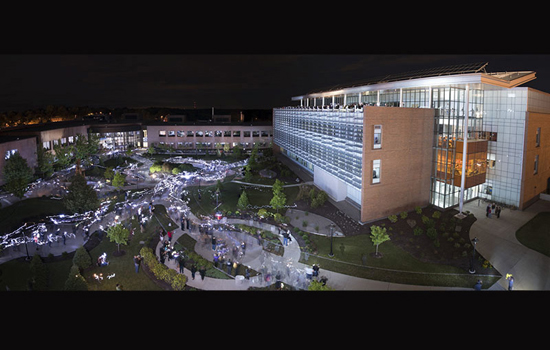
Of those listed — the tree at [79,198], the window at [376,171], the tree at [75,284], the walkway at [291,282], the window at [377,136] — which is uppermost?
the window at [377,136]

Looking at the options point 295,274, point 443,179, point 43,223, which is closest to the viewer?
point 295,274

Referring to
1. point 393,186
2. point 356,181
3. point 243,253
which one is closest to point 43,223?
point 243,253

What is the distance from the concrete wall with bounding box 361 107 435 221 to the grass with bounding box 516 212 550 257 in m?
7.66

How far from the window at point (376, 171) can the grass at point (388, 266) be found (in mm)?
5308

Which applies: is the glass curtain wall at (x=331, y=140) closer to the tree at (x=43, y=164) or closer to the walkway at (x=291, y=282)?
the walkway at (x=291, y=282)

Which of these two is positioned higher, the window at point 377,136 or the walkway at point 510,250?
the window at point 377,136

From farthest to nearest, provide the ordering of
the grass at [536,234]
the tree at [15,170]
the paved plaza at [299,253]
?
the tree at [15,170]
the grass at [536,234]
the paved plaza at [299,253]

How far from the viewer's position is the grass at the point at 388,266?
1959cm

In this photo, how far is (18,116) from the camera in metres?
88.8

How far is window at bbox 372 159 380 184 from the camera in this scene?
2717 cm

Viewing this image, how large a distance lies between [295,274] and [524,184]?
79.8ft

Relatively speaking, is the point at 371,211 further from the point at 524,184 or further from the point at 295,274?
the point at 524,184

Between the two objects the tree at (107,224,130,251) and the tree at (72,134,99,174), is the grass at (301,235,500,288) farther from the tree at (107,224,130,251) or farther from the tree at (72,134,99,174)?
the tree at (72,134,99,174)

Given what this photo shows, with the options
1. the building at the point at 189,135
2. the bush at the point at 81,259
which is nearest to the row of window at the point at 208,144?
the building at the point at 189,135
